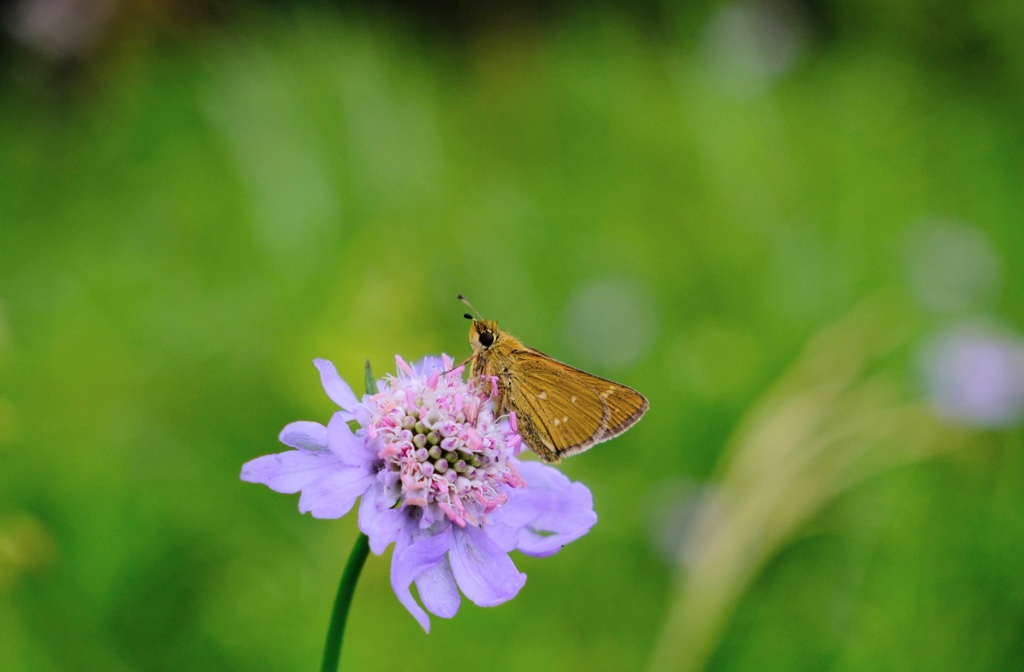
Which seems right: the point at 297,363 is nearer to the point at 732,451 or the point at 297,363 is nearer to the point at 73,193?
the point at 732,451

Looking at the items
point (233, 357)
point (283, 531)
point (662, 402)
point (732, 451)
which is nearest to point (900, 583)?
point (732, 451)

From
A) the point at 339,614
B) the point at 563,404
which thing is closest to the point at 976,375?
the point at 563,404

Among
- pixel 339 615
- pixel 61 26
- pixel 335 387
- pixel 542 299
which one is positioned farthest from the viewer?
pixel 61 26

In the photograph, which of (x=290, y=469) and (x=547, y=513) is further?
(x=547, y=513)

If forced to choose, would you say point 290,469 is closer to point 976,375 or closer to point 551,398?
point 551,398

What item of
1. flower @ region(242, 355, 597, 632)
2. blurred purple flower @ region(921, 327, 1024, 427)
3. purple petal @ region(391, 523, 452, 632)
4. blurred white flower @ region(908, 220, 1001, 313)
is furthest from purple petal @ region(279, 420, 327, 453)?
blurred white flower @ region(908, 220, 1001, 313)

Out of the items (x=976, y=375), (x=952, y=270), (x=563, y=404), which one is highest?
(x=952, y=270)

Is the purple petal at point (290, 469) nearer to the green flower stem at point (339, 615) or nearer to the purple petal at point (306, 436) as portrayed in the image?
the purple petal at point (306, 436)
